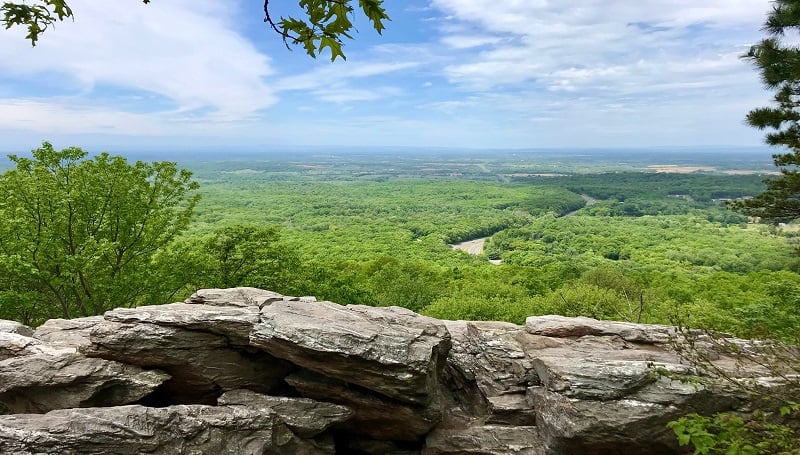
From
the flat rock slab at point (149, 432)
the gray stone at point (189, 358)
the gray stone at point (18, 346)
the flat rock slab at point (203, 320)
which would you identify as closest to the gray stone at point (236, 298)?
the flat rock slab at point (203, 320)

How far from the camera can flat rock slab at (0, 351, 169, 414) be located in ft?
31.3

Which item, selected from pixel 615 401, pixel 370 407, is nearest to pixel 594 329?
pixel 615 401

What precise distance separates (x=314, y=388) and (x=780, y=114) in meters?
17.2

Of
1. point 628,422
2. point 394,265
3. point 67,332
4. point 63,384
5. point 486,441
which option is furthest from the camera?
point 394,265

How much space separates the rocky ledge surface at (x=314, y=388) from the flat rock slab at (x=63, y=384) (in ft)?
0.09

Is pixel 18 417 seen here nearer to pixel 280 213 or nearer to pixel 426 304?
pixel 426 304

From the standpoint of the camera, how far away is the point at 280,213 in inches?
5369

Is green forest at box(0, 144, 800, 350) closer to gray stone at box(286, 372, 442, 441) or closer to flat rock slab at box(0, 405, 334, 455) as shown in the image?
gray stone at box(286, 372, 442, 441)

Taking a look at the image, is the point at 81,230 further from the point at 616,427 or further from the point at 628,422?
the point at 628,422

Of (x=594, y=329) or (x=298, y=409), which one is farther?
(x=594, y=329)

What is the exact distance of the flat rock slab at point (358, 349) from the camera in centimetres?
982

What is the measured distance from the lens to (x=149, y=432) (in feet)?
27.8

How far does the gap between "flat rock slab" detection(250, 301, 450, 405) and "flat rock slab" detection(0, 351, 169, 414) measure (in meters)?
2.88

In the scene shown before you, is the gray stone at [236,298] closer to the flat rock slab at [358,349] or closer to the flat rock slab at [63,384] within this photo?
the flat rock slab at [358,349]
